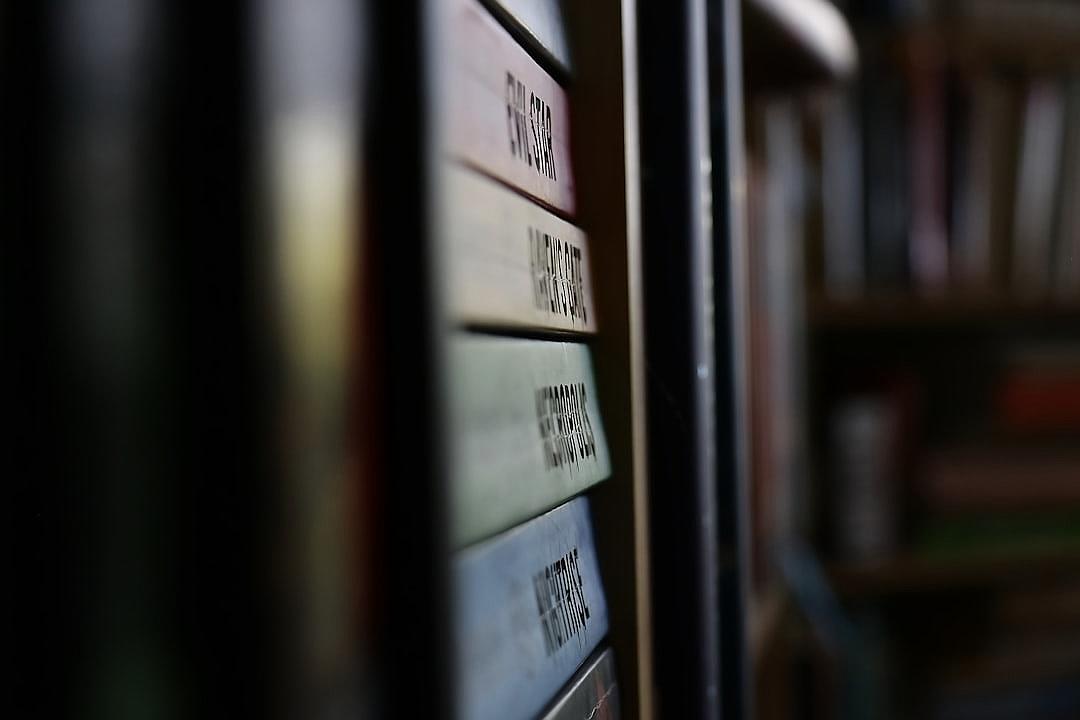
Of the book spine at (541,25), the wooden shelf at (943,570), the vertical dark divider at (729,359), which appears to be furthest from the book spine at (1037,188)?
the book spine at (541,25)

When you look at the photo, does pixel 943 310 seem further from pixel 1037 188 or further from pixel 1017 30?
pixel 1017 30

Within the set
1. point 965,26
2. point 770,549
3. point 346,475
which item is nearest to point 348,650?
point 346,475

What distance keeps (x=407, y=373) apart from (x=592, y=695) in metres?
0.19

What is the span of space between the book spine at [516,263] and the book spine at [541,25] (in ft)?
0.15

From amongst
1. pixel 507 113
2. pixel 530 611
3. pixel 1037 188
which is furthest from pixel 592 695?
pixel 1037 188

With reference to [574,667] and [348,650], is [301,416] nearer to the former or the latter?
[348,650]


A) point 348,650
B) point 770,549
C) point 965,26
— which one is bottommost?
point 770,549

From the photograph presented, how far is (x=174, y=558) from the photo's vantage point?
0.14 m

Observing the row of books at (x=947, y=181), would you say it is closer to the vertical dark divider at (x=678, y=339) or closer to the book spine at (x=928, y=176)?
the book spine at (x=928, y=176)

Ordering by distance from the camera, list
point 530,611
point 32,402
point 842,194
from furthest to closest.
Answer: point 842,194 → point 530,611 → point 32,402

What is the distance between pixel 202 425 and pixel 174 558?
18mm

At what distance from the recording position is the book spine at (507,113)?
239mm

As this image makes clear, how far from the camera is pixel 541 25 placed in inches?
11.9

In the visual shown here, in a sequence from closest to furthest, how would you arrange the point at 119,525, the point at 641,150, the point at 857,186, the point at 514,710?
the point at 119,525, the point at 514,710, the point at 641,150, the point at 857,186
